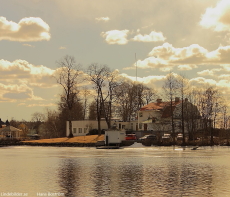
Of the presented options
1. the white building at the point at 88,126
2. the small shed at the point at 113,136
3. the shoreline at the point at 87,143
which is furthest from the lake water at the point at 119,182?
the white building at the point at 88,126

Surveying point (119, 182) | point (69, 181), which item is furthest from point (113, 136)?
point (119, 182)

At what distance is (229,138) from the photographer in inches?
3374

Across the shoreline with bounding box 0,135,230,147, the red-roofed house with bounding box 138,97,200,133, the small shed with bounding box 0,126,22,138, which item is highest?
the red-roofed house with bounding box 138,97,200,133

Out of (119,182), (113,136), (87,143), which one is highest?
(113,136)

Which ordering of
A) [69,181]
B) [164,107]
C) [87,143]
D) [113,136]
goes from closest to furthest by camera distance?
[69,181], [113,136], [87,143], [164,107]

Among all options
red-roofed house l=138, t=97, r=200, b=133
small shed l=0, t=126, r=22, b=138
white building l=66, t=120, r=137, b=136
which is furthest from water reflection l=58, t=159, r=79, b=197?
small shed l=0, t=126, r=22, b=138

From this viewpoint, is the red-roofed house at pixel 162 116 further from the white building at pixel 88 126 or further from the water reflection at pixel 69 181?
the water reflection at pixel 69 181

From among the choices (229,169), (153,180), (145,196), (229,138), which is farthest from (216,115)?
(145,196)

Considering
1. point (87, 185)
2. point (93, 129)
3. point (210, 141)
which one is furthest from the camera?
point (93, 129)

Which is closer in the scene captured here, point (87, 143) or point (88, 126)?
point (87, 143)

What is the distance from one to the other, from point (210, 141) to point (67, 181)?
57.6m

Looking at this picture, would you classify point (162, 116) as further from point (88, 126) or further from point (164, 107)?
point (88, 126)

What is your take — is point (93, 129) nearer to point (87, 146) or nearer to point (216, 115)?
point (87, 146)

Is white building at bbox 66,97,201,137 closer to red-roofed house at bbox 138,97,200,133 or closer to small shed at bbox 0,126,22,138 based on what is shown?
red-roofed house at bbox 138,97,200,133
